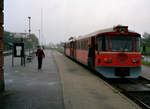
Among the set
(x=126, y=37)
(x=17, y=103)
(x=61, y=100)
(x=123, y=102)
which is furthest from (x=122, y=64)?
(x=17, y=103)

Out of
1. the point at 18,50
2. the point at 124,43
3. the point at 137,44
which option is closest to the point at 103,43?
the point at 124,43

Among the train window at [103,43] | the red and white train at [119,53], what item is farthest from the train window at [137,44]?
the train window at [103,43]

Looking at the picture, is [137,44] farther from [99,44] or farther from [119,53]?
[99,44]

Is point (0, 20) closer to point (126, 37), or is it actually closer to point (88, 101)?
point (88, 101)

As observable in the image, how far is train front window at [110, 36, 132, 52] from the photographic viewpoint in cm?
1135

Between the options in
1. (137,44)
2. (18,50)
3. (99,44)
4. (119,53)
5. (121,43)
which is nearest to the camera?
(119,53)

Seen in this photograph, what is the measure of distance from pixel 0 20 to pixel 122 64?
6.63m

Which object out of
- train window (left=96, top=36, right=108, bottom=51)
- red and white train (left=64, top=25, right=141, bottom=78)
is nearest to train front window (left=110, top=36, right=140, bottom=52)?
red and white train (left=64, top=25, right=141, bottom=78)

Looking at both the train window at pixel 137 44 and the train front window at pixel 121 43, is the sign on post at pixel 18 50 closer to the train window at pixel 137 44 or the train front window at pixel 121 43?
the train front window at pixel 121 43

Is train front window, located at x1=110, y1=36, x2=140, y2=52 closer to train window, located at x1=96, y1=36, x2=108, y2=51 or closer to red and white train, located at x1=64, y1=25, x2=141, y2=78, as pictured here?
red and white train, located at x1=64, y1=25, x2=141, y2=78

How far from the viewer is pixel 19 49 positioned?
734 inches

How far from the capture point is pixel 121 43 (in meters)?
11.4

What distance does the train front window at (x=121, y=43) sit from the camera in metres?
11.4

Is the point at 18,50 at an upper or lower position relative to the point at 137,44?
lower
